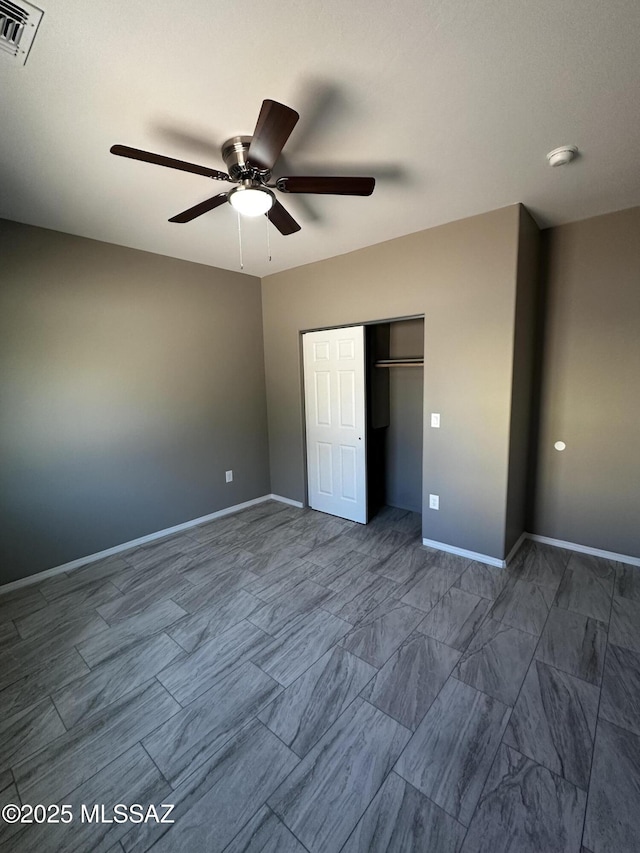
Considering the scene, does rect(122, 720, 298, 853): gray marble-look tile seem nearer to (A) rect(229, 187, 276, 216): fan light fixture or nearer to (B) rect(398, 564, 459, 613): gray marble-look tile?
(B) rect(398, 564, 459, 613): gray marble-look tile

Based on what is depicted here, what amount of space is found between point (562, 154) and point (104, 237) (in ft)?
10.7

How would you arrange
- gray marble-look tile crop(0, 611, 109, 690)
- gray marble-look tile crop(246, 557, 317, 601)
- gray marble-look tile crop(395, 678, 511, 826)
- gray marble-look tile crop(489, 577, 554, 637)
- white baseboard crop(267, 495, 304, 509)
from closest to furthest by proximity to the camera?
1. gray marble-look tile crop(395, 678, 511, 826)
2. gray marble-look tile crop(0, 611, 109, 690)
3. gray marble-look tile crop(489, 577, 554, 637)
4. gray marble-look tile crop(246, 557, 317, 601)
5. white baseboard crop(267, 495, 304, 509)

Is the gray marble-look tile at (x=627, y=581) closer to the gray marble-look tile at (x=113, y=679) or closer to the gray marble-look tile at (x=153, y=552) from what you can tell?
the gray marble-look tile at (x=113, y=679)

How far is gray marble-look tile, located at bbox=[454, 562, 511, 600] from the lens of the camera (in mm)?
2525

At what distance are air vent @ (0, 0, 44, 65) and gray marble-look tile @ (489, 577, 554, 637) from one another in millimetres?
3473

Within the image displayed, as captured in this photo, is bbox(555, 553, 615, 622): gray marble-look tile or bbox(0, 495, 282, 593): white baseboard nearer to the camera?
bbox(555, 553, 615, 622): gray marble-look tile

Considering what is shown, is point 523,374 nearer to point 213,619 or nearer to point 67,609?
point 213,619

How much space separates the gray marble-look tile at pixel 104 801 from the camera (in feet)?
3.95

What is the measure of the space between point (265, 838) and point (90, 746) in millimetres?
882

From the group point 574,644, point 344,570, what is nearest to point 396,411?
point 344,570

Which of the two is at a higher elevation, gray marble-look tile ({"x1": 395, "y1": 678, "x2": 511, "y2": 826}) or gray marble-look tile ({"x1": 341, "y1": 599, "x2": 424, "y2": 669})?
gray marble-look tile ({"x1": 341, "y1": 599, "x2": 424, "y2": 669})

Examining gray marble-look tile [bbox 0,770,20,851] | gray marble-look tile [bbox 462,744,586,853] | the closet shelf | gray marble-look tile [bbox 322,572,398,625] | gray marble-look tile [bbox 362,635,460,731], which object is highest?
the closet shelf

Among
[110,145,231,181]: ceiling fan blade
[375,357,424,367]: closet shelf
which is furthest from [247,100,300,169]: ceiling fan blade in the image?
[375,357,424,367]: closet shelf

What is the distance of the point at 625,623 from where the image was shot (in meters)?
2.17
